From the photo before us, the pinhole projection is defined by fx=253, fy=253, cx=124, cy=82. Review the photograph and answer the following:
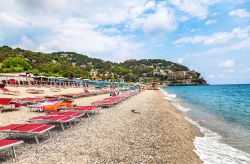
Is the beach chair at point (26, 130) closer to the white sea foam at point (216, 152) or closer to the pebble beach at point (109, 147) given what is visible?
the pebble beach at point (109, 147)

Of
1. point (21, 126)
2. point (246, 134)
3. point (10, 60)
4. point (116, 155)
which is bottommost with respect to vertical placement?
point (246, 134)

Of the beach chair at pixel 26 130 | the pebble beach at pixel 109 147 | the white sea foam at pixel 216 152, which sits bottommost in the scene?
the white sea foam at pixel 216 152

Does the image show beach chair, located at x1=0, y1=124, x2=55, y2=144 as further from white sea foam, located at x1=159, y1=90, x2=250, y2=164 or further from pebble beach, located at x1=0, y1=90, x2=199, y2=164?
white sea foam, located at x1=159, y1=90, x2=250, y2=164

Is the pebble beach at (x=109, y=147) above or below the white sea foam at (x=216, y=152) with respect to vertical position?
above

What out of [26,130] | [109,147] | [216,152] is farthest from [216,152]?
[26,130]

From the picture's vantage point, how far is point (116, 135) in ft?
32.6

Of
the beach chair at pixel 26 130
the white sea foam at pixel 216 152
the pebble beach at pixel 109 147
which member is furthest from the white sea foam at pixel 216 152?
the beach chair at pixel 26 130

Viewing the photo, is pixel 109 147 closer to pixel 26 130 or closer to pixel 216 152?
pixel 26 130

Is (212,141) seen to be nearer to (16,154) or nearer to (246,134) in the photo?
(246,134)

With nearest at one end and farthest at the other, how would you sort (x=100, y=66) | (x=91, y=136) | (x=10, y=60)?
(x=91, y=136), (x=10, y=60), (x=100, y=66)

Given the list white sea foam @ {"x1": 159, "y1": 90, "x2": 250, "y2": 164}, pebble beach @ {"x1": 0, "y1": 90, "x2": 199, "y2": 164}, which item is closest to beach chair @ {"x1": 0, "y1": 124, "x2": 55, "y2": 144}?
pebble beach @ {"x1": 0, "y1": 90, "x2": 199, "y2": 164}

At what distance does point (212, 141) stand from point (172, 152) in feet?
14.2

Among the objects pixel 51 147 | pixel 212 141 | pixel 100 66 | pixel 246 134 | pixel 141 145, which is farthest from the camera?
pixel 100 66

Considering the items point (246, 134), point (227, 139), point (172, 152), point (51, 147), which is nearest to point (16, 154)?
point (51, 147)
